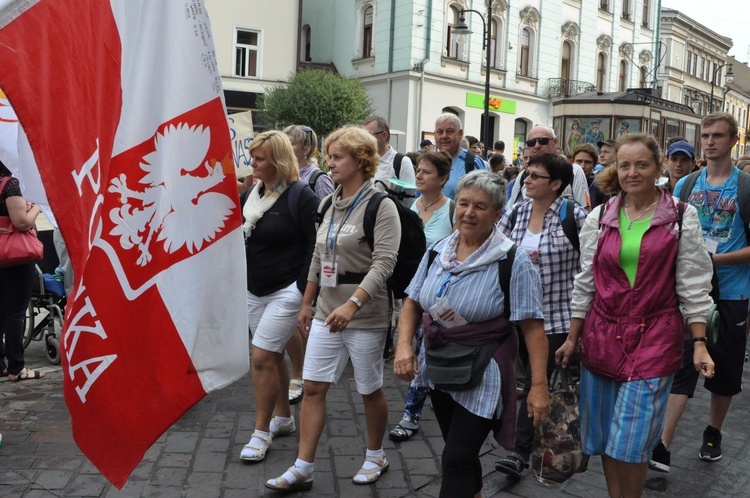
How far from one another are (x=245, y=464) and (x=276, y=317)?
0.87m

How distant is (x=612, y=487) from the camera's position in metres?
3.60

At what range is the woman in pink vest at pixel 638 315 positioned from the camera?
334cm

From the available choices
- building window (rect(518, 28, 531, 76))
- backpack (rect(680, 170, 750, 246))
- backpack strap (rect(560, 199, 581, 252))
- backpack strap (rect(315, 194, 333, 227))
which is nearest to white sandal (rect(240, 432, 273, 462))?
backpack strap (rect(315, 194, 333, 227))

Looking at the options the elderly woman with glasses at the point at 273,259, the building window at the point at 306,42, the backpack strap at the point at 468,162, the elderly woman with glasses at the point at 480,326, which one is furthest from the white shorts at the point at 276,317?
the building window at the point at 306,42

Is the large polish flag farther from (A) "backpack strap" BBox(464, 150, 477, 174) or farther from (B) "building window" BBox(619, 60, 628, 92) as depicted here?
(B) "building window" BBox(619, 60, 628, 92)

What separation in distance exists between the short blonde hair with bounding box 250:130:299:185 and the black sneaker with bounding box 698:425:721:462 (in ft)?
10.00

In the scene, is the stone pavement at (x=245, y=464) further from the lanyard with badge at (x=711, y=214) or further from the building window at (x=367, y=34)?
the building window at (x=367, y=34)

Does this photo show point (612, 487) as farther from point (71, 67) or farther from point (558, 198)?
point (71, 67)

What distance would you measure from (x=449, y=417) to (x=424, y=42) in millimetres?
28880

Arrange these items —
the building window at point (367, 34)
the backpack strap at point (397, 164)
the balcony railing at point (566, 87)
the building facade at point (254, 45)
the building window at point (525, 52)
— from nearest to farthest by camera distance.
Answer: the backpack strap at point (397, 164), the building facade at point (254, 45), the building window at point (367, 34), the building window at point (525, 52), the balcony railing at point (566, 87)

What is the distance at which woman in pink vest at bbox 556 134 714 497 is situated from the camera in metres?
3.34

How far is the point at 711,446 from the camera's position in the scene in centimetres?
473

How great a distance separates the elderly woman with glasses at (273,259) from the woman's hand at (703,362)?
2161 mm

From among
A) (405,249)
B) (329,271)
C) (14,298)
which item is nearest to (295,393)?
(329,271)
